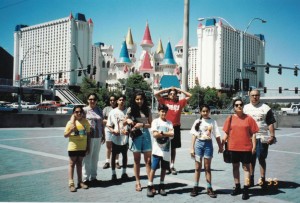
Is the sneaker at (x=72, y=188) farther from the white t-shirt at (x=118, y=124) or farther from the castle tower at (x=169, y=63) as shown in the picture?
the castle tower at (x=169, y=63)

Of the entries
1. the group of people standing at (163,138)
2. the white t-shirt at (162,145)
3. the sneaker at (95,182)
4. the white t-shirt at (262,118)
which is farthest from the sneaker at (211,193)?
the sneaker at (95,182)

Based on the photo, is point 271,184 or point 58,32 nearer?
point 271,184

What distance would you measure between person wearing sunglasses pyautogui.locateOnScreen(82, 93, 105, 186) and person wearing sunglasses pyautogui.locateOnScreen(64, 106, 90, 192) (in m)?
0.26

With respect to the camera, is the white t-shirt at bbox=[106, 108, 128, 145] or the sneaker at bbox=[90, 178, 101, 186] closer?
the sneaker at bbox=[90, 178, 101, 186]

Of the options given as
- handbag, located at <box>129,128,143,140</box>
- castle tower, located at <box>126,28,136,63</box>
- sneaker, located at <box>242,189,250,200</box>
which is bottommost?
A: sneaker, located at <box>242,189,250,200</box>

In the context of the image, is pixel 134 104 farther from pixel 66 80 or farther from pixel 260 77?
pixel 260 77

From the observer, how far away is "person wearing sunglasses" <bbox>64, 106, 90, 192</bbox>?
5281 millimetres

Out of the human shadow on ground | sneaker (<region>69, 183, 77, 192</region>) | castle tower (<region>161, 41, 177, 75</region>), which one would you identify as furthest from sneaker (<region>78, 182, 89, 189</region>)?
castle tower (<region>161, 41, 177, 75</region>)

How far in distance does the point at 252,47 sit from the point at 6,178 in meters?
124

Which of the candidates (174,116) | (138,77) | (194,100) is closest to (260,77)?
(194,100)

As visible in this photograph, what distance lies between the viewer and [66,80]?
322 ft

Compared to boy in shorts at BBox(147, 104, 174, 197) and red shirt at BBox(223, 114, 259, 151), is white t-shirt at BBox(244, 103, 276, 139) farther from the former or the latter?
boy in shorts at BBox(147, 104, 174, 197)

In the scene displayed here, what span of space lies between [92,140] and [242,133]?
2.75 m

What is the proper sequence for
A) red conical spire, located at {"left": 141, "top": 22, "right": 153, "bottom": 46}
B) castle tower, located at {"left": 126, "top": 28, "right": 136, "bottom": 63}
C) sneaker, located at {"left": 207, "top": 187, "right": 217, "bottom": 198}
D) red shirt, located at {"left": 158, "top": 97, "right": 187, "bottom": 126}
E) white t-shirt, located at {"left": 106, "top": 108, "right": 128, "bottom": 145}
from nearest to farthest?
sneaker, located at {"left": 207, "top": 187, "right": 217, "bottom": 198} → white t-shirt, located at {"left": 106, "top": 108, "right": 128, "bottom": 145} → red shirt, located at {"left": 158, "top": 97, "right": 187, "bottom": 126} → red conical spire, located at {"left": 141, "top": 22, "right": 153, "bottom": 46} → castle tower, located at {"left": 126, "top": 28, "right": 136, "bottom": 63}
